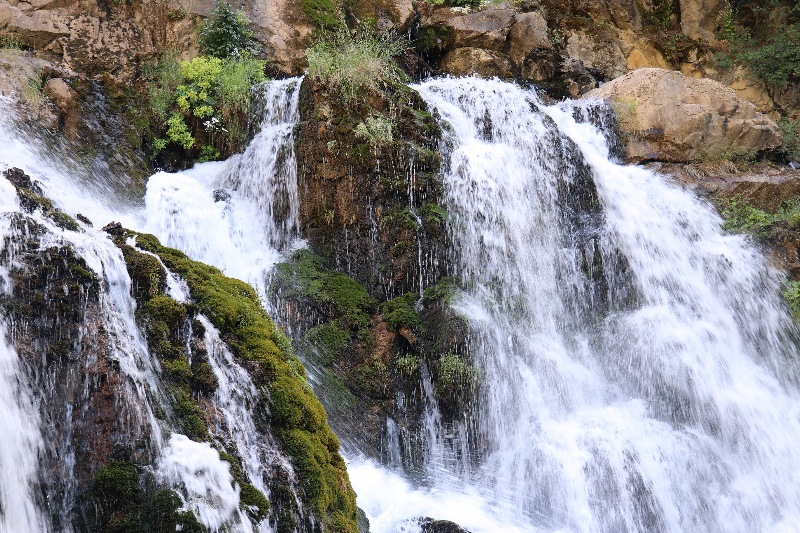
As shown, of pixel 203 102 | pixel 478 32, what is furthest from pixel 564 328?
pixel 478 32

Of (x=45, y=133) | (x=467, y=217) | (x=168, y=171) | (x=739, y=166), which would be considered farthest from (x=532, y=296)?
(x=45, y=133)

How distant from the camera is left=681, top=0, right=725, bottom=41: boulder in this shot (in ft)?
55.9

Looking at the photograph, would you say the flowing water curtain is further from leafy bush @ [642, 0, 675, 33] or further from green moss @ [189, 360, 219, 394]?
leafy bush @ [642, 0, 675, 33]

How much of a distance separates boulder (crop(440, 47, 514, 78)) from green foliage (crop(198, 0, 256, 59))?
4.63m

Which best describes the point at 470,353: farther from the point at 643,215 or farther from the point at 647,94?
the point at 647,94

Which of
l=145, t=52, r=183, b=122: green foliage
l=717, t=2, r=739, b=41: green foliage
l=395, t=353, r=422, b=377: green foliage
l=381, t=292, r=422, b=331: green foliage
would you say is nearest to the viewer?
l=395, t=353, r=422, b=377: green foliage

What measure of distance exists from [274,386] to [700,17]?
17.3 meters

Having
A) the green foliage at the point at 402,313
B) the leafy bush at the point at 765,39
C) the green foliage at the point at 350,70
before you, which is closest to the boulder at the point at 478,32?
the green foliage at the point at 350,70

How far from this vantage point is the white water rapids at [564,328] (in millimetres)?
6949

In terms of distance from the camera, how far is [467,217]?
9.52 meters

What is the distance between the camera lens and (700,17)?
56.1 ft

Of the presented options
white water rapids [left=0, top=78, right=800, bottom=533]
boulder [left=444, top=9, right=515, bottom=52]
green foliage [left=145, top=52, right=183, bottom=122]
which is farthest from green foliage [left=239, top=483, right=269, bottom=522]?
boulder [left=444, top=9, right=515, bottom=52]

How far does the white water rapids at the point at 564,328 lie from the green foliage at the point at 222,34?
169 centimetres

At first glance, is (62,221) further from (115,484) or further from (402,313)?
(402,313)
